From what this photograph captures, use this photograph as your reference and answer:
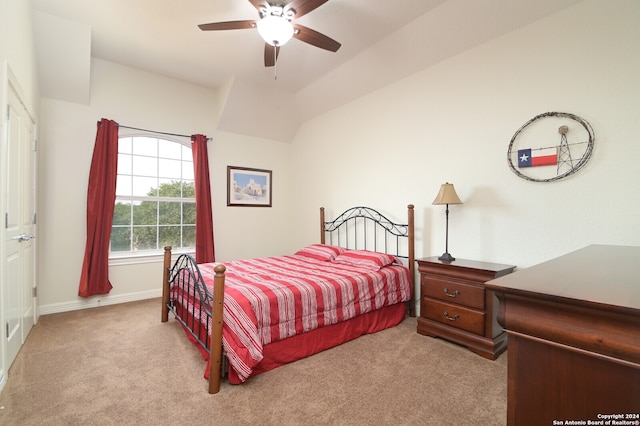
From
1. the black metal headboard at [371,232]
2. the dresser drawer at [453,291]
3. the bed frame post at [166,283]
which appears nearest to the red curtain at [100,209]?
the bed frame post at [166,283]

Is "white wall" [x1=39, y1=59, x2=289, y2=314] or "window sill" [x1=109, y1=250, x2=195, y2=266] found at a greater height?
"white wall" [x1=39, y1=59, x2=289, y2=314]

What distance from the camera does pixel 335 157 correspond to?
4.43 metres

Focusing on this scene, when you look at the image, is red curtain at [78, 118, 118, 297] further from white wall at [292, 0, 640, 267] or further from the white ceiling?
white wall at [292, 0, 640, 267]

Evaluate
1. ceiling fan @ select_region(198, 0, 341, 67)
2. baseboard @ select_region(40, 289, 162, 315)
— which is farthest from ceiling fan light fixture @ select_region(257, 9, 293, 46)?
baseboard @ select_region(40, 289, 162, 315)

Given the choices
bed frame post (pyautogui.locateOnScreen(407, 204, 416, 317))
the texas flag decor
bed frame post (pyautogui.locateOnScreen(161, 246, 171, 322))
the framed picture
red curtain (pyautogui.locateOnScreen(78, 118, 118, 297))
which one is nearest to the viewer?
the texas flag decor

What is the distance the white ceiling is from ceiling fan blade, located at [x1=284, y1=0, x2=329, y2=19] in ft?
Result: 1.92

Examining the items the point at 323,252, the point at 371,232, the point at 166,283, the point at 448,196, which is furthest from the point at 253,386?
the point at 371,232

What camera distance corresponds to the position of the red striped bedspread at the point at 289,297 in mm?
1952

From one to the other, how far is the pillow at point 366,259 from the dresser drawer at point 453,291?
0.46 meters

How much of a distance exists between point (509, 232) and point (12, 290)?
3.99 metres

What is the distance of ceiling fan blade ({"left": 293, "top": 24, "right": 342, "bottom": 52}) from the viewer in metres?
2.40

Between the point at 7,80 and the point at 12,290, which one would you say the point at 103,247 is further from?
the point at 7,80

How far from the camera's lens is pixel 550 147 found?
7.84 feet

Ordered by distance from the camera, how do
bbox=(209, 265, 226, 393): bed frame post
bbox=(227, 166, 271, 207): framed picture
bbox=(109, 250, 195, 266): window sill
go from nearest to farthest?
bbox=(209, 265, 226, 393): bed frame post, bbox=(109, 250, 195, 266): window sill, bbox=(227, 166, 271, 207): framed picture
